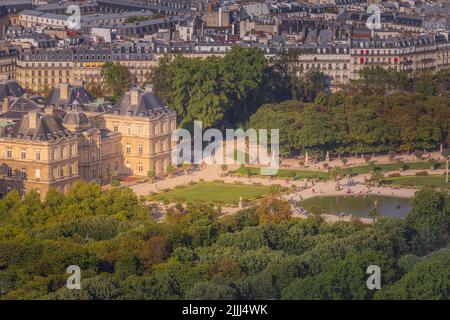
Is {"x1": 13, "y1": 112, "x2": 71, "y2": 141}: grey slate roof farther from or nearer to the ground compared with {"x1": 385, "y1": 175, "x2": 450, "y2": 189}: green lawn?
farther from the ground

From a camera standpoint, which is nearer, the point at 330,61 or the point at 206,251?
the point at 206,251

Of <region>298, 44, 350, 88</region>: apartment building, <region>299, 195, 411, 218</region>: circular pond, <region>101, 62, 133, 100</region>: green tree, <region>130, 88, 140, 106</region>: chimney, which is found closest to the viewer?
<region>299, 195, 411, 218</region>: circular pond

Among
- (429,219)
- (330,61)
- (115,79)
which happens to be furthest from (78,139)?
(330,61)

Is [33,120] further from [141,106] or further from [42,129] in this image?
[141,106]

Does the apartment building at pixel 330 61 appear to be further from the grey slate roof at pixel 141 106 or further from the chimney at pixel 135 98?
the chimney at pixel 135 98

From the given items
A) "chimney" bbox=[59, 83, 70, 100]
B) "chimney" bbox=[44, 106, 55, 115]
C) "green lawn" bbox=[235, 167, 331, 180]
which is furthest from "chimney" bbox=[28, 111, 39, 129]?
"green lawn" bbox=[235, 167, 331, 180]

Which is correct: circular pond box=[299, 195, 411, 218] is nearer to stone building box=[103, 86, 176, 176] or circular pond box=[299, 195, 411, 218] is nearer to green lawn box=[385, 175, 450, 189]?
green lawn box=[385, 175, 450, 189]

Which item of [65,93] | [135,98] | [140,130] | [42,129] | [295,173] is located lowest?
[295,173]
